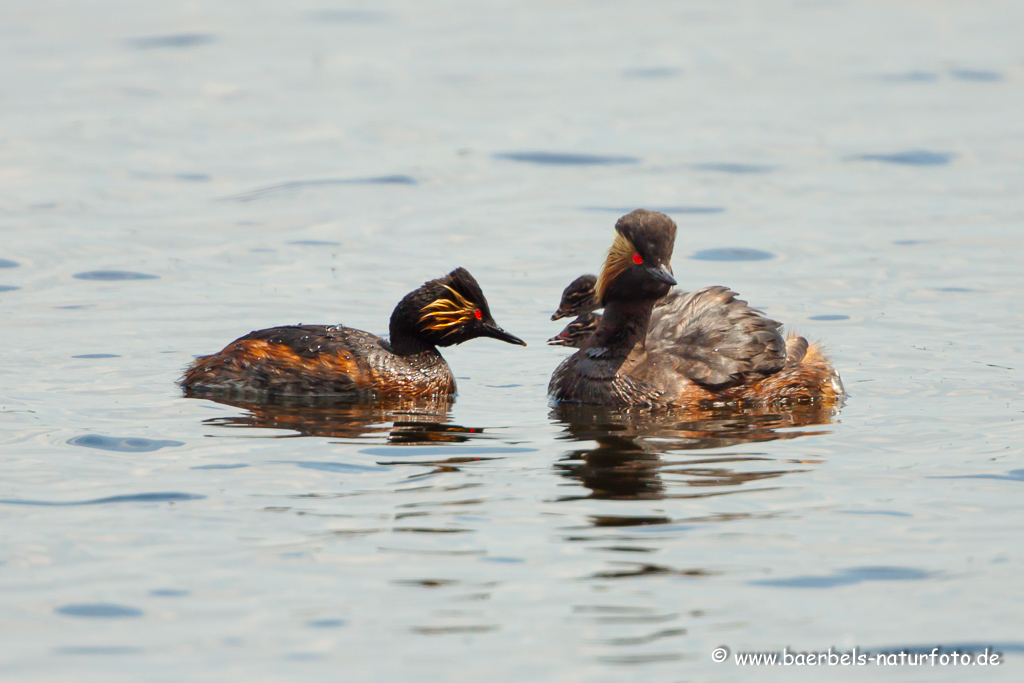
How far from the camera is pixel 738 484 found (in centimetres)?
923

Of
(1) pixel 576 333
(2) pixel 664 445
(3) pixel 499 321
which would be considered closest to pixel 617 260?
(2) pixel 664 445

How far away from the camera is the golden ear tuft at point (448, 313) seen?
1255 cm

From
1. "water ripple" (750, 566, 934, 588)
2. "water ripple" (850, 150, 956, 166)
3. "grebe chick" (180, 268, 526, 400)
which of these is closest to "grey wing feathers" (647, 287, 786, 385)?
"grebe chick" (180, 268, 526, 400)

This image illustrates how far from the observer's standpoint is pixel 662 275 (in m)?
11.5

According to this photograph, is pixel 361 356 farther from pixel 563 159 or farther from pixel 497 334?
pixel 563 159

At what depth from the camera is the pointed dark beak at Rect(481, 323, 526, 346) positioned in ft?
41.9

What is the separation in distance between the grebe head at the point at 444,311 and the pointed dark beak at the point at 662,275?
163cm

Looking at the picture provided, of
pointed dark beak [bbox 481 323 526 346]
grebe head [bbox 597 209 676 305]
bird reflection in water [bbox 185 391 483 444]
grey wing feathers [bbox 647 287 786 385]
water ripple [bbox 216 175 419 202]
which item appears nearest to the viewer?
bird reflection in water [bbox 185 391 483 444]

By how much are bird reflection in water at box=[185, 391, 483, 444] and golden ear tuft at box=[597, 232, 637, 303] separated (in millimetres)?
1561

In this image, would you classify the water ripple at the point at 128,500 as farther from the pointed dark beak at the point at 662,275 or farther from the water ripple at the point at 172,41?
the water ripple at the point at 172,41

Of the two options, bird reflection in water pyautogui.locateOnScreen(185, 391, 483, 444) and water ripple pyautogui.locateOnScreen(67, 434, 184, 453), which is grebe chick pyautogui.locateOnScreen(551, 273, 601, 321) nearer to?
bird reflection in water pyautogui.locateOnScreen(185, 391, 483, 444)

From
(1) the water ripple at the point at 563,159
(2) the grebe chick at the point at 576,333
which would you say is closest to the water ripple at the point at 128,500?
(2) the grebe chick at the point at 576,333

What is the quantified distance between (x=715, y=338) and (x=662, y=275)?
3.14ft

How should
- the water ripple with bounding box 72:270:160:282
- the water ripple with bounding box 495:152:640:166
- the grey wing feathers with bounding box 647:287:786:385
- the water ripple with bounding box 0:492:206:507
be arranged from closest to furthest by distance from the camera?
the water ripple with bounding box 0:492:206:507
the grey wing feathers with bounding box 647:287:786:385
the water ripple with bounding box 72:270:160:282
the water ripple with bounding box 495:152:640:166
